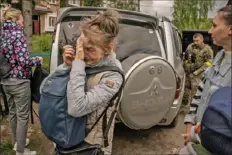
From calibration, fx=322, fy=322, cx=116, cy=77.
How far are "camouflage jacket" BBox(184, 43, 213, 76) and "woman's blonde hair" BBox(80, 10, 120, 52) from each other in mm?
4889

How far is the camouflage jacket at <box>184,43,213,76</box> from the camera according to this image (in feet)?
21.3

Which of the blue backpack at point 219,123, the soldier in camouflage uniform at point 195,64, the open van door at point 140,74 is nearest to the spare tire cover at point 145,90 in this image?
the open van door at point 140,74

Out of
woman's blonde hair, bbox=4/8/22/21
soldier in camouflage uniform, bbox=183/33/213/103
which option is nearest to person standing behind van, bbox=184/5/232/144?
woman's blonde hair, bbox=4/8/22/21

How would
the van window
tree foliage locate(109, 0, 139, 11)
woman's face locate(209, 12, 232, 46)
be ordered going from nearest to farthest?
woman's face locate(209, 12, 232, 46) → the van window → tree foliage locate(109, 0, 139, 11)

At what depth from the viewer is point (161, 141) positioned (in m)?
4.49

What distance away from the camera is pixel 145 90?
3.36m

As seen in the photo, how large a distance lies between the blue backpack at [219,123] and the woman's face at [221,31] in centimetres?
29

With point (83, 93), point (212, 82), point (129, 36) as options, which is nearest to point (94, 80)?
point (83, 93)

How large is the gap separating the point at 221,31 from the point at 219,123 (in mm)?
494

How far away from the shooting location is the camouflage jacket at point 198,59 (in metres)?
6.49

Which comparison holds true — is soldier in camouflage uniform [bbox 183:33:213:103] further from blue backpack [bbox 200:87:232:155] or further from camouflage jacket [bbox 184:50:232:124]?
blue backpack [bbox 200:87:232:155]

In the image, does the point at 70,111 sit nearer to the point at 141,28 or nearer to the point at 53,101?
the point at 53,101

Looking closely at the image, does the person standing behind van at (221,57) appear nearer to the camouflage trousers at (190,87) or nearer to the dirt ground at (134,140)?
the dirt ground at (134,140)

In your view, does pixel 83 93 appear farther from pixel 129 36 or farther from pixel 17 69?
pixel 129 36
